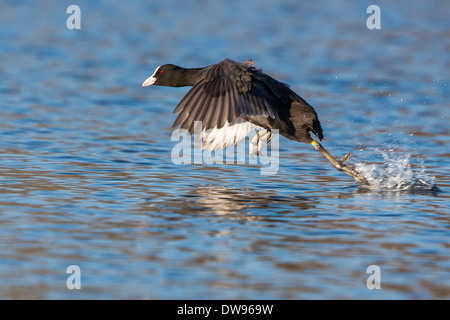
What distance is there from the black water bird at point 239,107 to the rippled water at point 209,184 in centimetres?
49

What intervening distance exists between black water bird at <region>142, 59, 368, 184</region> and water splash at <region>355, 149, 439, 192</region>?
0.16 meters

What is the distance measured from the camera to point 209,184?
8.62m

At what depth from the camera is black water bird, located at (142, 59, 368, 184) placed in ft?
23.8

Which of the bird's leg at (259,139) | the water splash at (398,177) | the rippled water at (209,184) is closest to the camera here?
the rippled water at (209,184)

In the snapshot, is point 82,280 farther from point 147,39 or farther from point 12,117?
point 147,39

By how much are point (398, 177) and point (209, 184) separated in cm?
201

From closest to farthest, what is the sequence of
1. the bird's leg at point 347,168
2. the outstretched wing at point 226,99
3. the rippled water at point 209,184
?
the rippled water at point 209,184
the outstretched wing at point 226,99
the bird's leg at point 347,168

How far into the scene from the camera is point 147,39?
66.1 feet

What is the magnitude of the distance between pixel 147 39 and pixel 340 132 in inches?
369

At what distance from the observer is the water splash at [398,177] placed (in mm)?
8453

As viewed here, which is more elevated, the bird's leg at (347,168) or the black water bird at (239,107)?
the black water bird at (239,107)

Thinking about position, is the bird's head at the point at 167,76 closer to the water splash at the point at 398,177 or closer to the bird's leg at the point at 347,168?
the bird's leg at the point at 347,168

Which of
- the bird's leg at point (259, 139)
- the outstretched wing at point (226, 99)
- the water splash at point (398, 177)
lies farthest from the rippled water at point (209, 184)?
the outstretched wing at point (226, 99)

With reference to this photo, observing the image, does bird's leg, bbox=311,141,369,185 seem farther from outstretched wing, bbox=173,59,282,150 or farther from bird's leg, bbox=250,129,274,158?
outstretched wing, bbox=173,59,282,150
